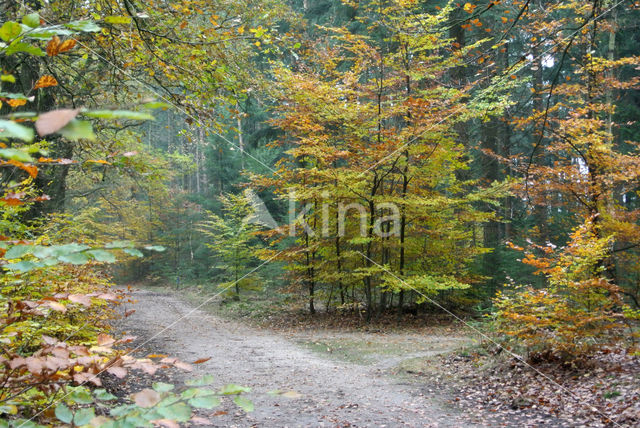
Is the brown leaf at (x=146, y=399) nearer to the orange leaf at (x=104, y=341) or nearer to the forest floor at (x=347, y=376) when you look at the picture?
the forest floor at (x=347, y=376)

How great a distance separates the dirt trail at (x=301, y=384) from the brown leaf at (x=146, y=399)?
1655 mm

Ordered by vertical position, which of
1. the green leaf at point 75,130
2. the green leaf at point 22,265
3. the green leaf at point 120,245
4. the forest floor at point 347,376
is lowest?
the forest floor at point 347,376

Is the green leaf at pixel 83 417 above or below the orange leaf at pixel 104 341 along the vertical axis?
below

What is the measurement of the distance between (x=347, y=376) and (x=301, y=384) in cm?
84

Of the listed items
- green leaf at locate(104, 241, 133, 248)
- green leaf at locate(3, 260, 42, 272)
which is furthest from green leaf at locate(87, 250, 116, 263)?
green leaf at locate(3, 260, 42, 272)

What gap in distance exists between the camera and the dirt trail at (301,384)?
15.2ft

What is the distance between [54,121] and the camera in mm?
672

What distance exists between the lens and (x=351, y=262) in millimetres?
12227

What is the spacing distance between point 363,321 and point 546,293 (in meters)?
7.25

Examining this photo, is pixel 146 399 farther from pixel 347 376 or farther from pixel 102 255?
pixel 347 376

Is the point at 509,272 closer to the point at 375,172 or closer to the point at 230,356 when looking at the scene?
the point at 375,172

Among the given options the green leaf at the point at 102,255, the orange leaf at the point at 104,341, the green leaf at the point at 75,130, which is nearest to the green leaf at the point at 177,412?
the green leaf at the point at 102,255

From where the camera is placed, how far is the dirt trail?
463 centimetres

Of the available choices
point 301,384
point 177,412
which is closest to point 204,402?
point 177,412
